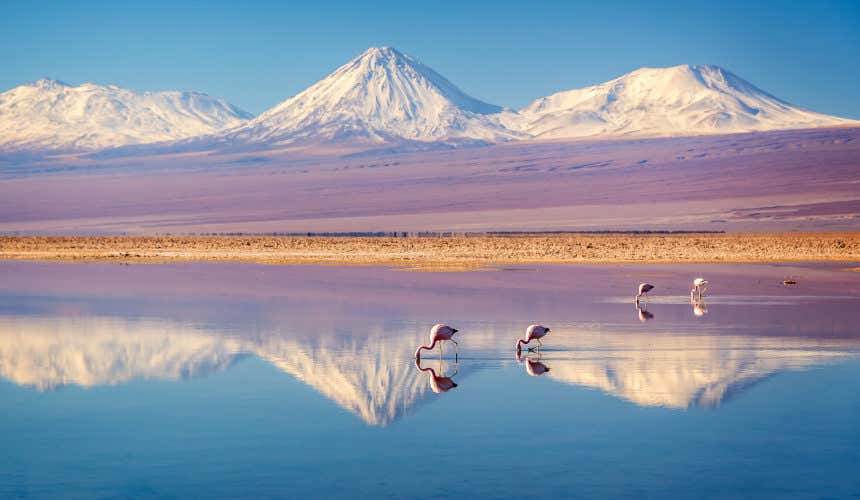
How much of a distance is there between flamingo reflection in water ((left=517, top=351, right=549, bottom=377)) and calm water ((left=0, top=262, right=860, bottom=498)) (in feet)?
0.16

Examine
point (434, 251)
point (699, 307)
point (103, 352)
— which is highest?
point (103, 352)

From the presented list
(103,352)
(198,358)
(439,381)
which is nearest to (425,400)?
(439,381)

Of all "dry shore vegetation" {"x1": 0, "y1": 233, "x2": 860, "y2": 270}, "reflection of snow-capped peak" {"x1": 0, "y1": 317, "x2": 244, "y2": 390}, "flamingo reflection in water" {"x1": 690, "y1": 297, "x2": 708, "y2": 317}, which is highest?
"reflection of snow-capped peak" {"x1": 0, "y1": 317, "x2": 244, "y2": 390}

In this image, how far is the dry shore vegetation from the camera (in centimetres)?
3878

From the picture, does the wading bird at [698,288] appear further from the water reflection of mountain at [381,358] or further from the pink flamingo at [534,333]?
the pink flamingo at [534,333]

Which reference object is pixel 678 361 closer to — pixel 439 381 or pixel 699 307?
pixel 439 381

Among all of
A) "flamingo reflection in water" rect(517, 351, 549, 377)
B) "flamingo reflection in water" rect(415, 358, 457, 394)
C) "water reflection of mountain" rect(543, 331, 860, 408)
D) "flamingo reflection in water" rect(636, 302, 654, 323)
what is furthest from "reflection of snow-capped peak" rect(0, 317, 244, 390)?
"flamingo reflection in water" rect(636, 302, 654, 323)

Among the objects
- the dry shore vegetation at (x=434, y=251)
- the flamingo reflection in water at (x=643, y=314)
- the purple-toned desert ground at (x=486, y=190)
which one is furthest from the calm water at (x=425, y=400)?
the purple-toned desert ground at (x=486, y=190)

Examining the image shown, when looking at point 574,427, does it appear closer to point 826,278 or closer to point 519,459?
point 519,459

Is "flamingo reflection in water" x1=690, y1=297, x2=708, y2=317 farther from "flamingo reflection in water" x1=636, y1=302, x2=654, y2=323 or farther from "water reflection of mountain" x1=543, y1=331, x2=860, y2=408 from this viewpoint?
"water reflection of mountain" x1=543, y1=331, x2=860, y2=408

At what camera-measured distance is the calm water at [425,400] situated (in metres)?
8.35

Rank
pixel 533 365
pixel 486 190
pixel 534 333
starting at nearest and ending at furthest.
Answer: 1. pixel 533 365
2. pixel 534 333
3. pixel 486 190

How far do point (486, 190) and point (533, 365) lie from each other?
107718mm

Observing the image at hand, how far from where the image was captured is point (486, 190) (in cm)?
12088
